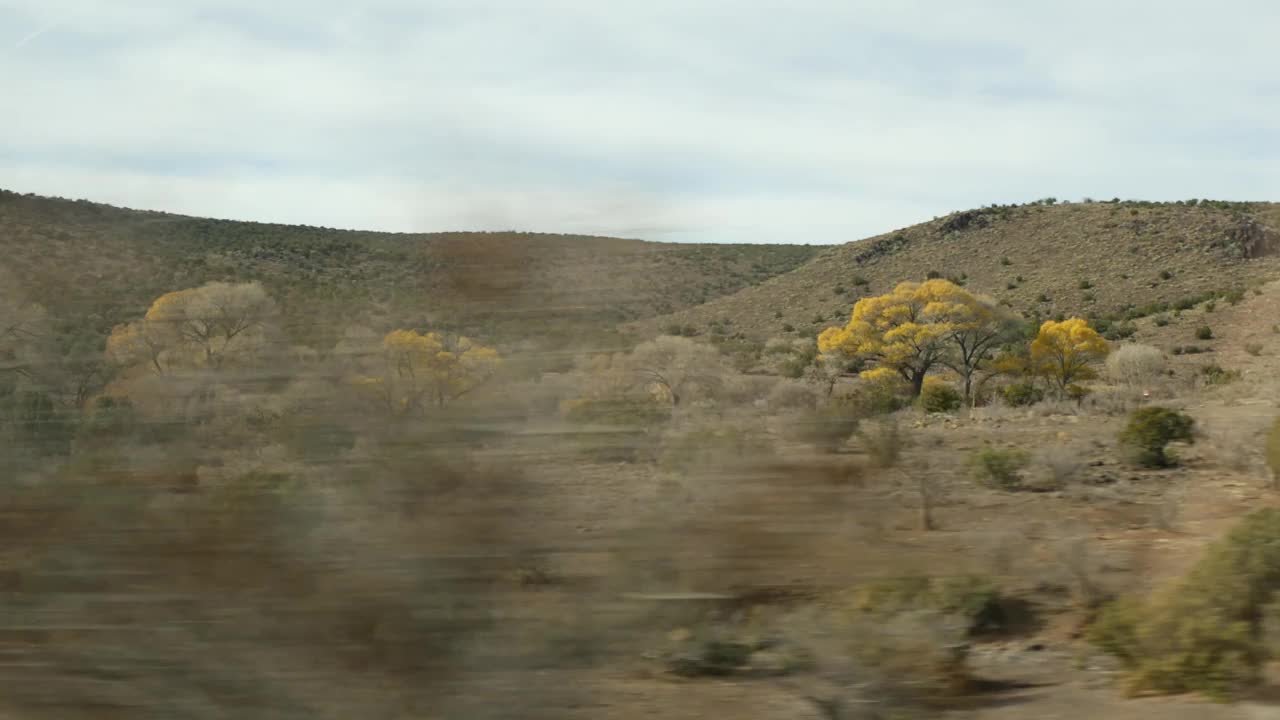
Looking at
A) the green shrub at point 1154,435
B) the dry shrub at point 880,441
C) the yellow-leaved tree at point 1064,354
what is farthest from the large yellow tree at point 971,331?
the dry shrub at point 880,441

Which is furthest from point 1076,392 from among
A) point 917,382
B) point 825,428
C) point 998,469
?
point 825,428

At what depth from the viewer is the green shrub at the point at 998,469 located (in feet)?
49.3

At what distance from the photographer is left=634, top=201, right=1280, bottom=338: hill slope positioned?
177 ft

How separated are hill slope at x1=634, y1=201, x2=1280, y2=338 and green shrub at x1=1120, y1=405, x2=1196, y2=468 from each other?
29678mm

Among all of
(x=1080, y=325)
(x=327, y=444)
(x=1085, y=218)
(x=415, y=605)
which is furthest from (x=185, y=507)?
(x=1085, y=218)

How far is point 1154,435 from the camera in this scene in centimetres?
1762

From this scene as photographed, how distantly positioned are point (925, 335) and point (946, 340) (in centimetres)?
72

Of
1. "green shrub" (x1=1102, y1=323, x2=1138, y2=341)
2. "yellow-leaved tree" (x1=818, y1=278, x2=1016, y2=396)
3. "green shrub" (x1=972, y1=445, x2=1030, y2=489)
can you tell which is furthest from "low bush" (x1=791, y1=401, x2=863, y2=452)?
"green shrub" (x1=1102, y1=323, x2=1138, y2=341)

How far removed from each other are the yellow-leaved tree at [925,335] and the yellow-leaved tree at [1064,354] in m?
1.59

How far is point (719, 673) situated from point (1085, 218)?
6591 cm

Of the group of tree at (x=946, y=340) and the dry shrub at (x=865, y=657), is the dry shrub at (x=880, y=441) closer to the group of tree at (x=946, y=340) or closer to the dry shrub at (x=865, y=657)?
the dry shrub at (x=865, y=657)

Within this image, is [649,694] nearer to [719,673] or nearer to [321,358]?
[719,673]

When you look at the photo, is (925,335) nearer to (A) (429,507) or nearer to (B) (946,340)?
(B) (946,340)

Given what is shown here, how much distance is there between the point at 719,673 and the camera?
22.7 ft
